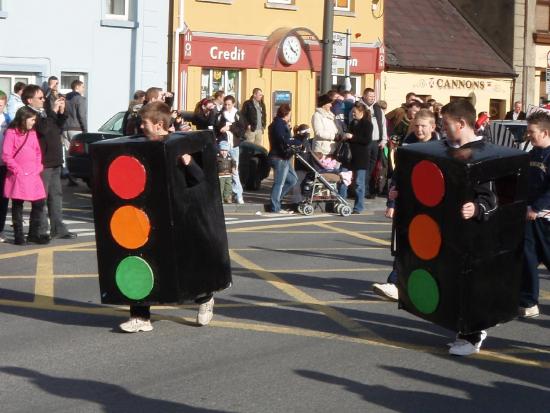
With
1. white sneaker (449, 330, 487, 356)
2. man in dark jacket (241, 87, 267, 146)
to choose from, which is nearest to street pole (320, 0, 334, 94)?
man in dark jacket (241, 87, 267, 146)

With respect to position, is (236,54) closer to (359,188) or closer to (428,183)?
(359,188)

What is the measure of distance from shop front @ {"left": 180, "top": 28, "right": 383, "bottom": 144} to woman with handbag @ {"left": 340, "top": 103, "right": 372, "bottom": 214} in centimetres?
1089

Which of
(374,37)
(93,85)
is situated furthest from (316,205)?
(374,37)

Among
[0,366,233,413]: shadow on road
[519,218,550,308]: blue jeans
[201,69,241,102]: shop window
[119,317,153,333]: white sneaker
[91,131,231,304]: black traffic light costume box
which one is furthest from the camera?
[201,69,241,102]: shop window

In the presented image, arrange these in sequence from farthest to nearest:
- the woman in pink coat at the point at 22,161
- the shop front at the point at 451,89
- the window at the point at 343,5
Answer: the shop front at the point at 451,89 → the window at the point at 343,5 → the woman in pink coat at the point at 22,161

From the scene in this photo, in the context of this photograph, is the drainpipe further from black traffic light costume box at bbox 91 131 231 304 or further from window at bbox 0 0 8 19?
black traffic light costume box at bbox 91 131 231 304

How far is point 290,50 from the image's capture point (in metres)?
33.4

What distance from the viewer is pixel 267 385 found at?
8.06 m

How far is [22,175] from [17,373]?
6.95 meters

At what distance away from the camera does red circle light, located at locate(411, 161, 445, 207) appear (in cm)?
879

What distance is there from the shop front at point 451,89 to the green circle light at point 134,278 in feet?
85.7

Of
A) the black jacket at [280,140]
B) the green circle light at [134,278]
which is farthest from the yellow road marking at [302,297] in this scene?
the black jacket at [280,140]

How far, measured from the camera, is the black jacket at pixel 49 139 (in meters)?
15.2

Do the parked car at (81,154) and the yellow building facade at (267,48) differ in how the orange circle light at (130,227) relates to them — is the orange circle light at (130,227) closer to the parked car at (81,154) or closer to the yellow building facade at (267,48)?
the parked car at (81,154)
